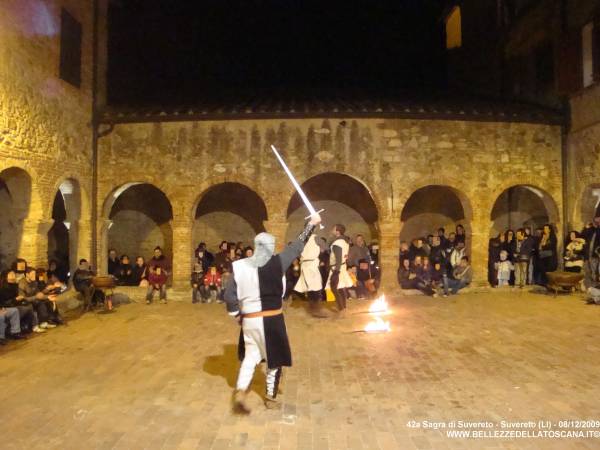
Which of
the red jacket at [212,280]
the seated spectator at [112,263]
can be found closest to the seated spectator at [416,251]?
the red jacket at [212,280]

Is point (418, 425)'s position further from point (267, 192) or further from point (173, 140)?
point (173, 140)

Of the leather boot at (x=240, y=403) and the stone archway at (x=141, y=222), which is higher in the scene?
the stone archway at (x=141, y=222)

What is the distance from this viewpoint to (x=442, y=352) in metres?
7.48

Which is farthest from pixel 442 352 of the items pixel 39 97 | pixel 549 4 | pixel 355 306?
pixel 549 4

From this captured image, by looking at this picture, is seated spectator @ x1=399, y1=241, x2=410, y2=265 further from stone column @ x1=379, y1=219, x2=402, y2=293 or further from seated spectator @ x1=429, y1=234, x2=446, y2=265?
seated spectator @ x1=429, y1=234, x2=446, y2=265

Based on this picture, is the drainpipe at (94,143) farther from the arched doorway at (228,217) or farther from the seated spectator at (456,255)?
the seated spectator at (456,255)

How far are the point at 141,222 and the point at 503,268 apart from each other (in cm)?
1124

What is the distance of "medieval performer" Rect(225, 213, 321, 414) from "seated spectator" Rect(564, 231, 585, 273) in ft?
31.8

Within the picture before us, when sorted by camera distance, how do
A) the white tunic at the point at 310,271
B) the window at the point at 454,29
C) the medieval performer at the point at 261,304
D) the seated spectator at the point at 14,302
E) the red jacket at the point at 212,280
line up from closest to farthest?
the medieval performer at the point at 261,304 < the seated spectator at the point at 14,302 < the white tunic at the point at 310,271 < the red jacket at the point at 212,280 < the window at the point at 454,29

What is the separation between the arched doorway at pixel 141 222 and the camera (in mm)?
15789

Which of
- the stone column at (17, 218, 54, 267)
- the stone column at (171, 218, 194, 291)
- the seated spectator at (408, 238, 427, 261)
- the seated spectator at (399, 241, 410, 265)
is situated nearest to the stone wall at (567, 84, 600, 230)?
the seated spectator at (408, 238, 427, 261)

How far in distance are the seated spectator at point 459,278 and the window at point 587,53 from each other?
5590 millimetres

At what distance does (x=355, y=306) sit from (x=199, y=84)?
1196 centimetres

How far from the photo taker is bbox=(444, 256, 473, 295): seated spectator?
41.3 feet
